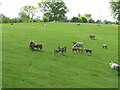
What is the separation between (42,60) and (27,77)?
23.2 ft

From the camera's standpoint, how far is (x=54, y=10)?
151500 mm

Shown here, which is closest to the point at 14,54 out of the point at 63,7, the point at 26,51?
the point at 26,51

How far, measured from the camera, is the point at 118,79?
A: 22453 mm

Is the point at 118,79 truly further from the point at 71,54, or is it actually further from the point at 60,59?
the point at 71,54

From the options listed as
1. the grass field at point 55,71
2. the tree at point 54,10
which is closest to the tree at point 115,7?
the tree at point 54,10

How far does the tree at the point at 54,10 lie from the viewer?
152 m

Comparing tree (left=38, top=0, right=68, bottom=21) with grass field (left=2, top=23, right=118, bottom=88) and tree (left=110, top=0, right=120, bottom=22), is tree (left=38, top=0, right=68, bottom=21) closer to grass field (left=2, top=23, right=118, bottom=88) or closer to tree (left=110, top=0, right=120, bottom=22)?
tree (left=110, top=0, right=120, bottom=22)

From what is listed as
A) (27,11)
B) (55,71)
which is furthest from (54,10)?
(55,71)

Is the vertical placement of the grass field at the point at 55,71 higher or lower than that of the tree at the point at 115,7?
lower

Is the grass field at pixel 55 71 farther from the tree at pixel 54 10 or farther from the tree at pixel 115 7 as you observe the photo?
the tree at pixel 54 10

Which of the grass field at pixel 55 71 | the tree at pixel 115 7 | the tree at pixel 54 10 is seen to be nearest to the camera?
the grass field at pixel 55 71

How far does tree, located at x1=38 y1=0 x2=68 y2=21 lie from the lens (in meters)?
152

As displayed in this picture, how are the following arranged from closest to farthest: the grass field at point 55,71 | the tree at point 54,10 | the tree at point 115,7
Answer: the grass field at point 55,71
the tree at point 115,7
the tree at point 54,10

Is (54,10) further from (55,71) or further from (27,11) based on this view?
(55,71)
